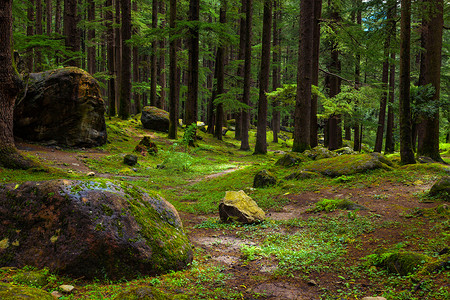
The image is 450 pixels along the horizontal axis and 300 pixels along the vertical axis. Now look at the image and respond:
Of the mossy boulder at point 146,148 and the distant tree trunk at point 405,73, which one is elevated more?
the distant tree trunk at point 405,73

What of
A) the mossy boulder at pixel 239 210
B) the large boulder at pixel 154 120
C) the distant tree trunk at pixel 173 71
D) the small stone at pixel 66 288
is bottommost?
the mossy boulder at pixel 239 210

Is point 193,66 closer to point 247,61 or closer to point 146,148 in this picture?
point 247,61

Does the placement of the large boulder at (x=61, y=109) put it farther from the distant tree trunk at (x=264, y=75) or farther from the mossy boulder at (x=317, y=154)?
the mossy boulder at (x=317, y=154)

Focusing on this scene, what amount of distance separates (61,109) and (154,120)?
913 cm

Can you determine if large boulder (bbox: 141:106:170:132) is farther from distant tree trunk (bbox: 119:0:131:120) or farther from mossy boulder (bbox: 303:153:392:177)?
mossy boulder (bbox: 303:153:392:177)

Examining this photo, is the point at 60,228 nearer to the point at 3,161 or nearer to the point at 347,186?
the point at 3,161

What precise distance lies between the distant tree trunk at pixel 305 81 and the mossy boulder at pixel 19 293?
1122 cm

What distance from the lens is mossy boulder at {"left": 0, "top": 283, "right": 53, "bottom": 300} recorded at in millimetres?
1995

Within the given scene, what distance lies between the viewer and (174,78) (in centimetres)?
1784

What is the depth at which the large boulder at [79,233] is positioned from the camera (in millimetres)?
2889

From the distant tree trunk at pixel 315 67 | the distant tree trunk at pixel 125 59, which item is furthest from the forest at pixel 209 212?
the distant tree trunk at pixel 125 59

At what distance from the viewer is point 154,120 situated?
20234 mm

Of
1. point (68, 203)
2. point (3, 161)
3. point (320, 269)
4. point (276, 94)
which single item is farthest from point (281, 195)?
point (276, 94)

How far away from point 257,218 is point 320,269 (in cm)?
232
